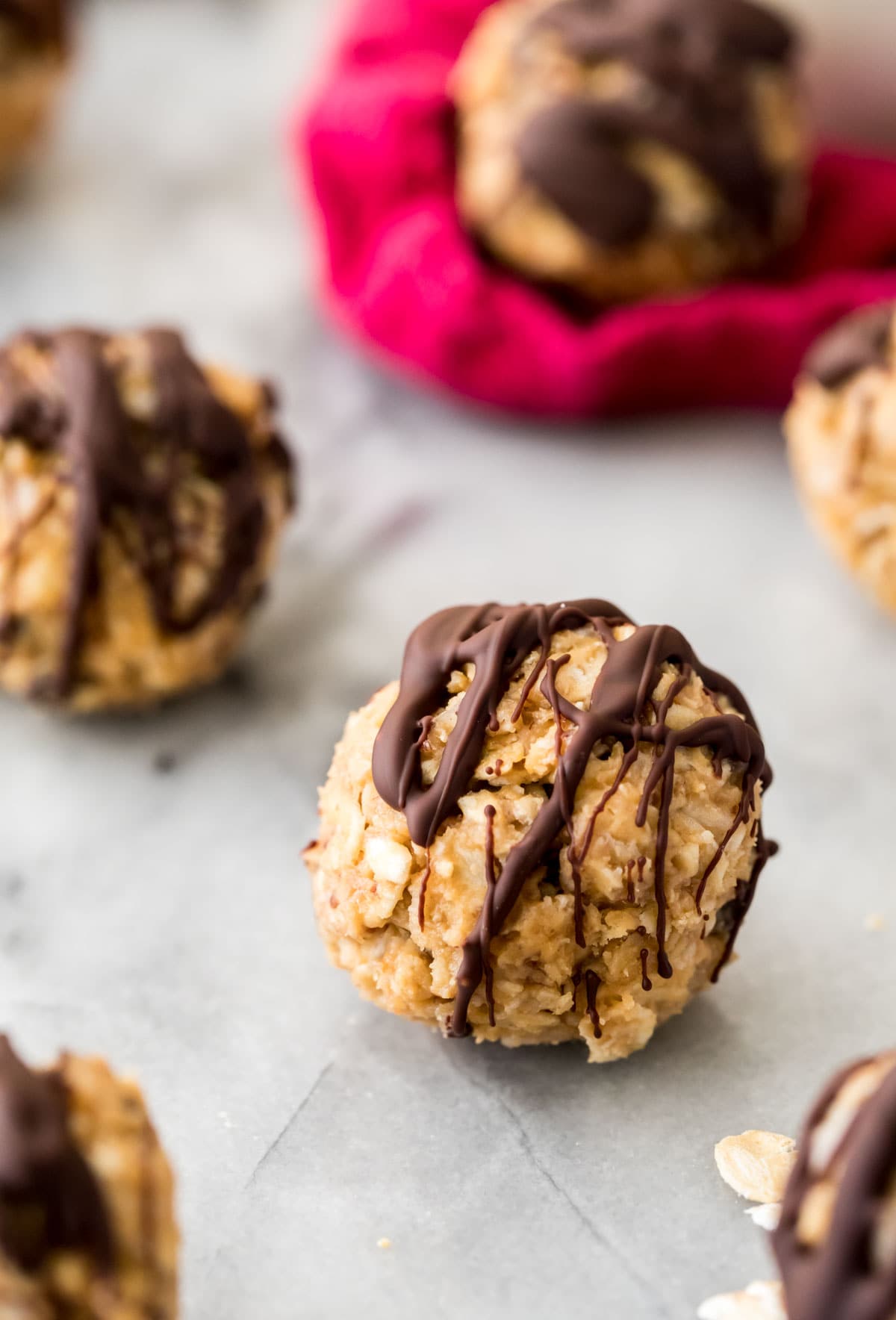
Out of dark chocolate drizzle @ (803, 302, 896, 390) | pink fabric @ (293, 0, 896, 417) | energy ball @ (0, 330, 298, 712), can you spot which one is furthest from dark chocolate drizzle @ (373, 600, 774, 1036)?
pink fabric @ (293, 0, 896, 417)

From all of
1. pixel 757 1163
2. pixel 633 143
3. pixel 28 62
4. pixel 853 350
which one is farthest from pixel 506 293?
pixel 757 1163

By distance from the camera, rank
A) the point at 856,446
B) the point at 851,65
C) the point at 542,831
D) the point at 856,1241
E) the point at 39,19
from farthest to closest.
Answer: the point at 851,65
the point at 39,19
the point at 856,446
the point at 542,831
the point at 856,1241

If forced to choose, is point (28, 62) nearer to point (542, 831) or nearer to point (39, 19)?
point (39, 19)

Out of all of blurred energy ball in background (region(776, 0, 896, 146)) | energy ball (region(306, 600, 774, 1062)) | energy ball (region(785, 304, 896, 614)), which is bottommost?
energy ball (region(306, 600, 774, 1062))

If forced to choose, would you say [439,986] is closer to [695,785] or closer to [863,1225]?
[695,785]

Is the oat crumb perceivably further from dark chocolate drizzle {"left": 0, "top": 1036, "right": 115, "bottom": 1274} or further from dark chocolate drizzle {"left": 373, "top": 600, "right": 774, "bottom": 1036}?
dark chocolate drizzle {"left": 0, "top": 1036, "right": 115, "bottom": 1274}

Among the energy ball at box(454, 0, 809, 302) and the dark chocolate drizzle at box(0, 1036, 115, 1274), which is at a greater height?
the energy ball at box(454, 0, 809, 302)
